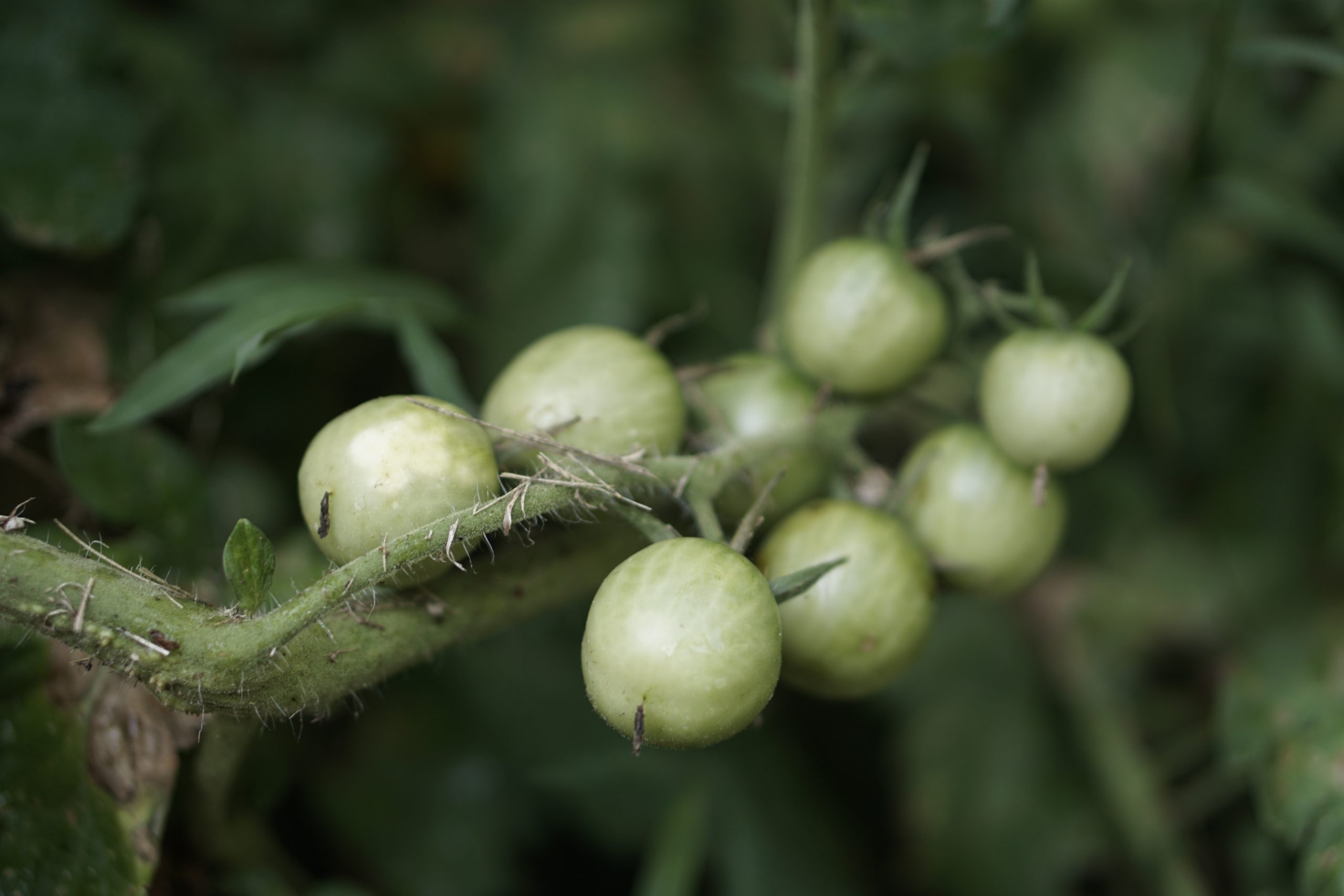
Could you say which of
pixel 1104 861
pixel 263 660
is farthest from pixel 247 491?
pixel 1104 861

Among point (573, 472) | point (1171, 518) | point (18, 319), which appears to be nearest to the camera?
point (573, 472)

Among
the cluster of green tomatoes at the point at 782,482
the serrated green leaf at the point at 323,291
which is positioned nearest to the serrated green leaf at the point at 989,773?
the cluster of green tomatoes at the point at 782,482

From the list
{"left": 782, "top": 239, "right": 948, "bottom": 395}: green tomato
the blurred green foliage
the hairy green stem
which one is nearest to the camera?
the hairy green stem

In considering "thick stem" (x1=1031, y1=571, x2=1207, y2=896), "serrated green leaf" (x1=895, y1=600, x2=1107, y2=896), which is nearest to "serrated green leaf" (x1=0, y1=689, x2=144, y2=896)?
"serrated green leaf" (x1=895, y1=600, x2=1107, y2=896)

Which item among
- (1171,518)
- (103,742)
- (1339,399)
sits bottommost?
(1171,518)

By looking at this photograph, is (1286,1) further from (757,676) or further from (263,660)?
(263,660)

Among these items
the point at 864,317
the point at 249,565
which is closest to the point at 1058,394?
the point at 864,317

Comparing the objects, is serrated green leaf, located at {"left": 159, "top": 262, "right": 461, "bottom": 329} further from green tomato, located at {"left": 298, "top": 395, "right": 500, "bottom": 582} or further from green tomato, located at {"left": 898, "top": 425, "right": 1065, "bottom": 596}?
green tomato, located at {"left": 898, "top": 425, "right": 1065, "bottom": 596}
